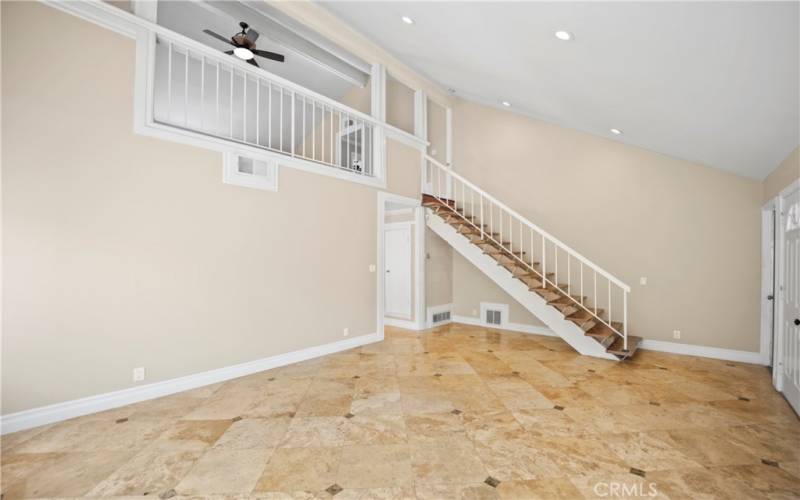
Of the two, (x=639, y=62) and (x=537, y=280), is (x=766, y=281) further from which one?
(x=639, y=62)

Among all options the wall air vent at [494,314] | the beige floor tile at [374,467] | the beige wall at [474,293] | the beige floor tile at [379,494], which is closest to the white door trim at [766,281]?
the beige wall at [474,293]

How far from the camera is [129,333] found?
3270 millimetres

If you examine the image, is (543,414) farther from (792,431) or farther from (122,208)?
(122,208)

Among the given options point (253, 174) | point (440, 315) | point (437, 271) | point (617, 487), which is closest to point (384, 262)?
point (437, 271)

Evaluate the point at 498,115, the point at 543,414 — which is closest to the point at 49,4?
the point at 543,414

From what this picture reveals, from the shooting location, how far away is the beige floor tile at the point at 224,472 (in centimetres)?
212

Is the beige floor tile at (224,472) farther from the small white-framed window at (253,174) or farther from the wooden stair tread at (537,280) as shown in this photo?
the wooden stair tread at (537,280)

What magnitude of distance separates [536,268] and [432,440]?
14.1 feet

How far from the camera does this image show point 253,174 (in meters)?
4.23

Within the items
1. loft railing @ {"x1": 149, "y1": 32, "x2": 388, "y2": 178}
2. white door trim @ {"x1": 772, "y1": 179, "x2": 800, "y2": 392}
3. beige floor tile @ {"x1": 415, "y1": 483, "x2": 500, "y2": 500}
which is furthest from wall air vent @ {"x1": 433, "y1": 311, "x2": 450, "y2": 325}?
beige floor tile @ {"x1": 415, "y1": 483, "x2": 500, "y2": 500}

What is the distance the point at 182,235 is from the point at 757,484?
16.6 ft

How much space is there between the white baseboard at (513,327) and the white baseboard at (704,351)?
1.40 m

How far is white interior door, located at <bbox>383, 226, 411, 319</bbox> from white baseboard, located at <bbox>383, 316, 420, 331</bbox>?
3.1 inches

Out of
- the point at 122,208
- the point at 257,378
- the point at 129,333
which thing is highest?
the point at 122,208
